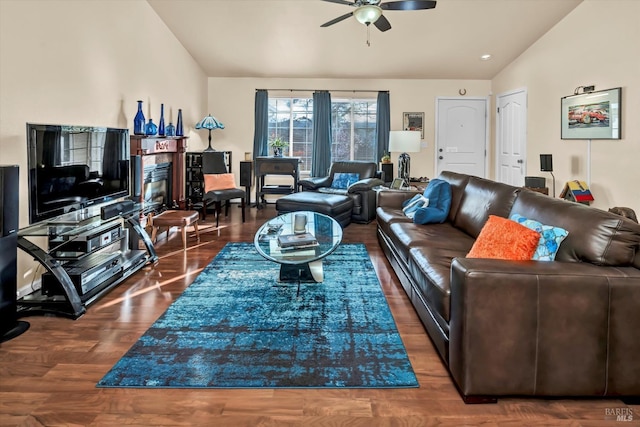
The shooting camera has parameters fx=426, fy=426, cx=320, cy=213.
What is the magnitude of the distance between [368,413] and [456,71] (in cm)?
692

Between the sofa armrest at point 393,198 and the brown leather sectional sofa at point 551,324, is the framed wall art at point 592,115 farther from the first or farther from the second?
the brown leather sectional sofa at point 551,324

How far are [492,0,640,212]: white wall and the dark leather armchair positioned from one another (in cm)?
238

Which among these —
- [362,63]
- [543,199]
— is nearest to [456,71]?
[362,63]

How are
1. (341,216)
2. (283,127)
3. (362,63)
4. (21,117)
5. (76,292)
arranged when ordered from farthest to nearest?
(283,127)
(362,63)
(341,216)
(21,117)
(76,292)

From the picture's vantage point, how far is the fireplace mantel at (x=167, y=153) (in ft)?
16.1

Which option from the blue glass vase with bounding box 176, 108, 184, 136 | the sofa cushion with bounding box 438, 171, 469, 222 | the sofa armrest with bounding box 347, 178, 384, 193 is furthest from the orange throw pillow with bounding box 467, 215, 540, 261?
the blue glass vase with bounding box 176, 108, 184, 136

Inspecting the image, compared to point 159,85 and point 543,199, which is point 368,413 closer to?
point 543,199

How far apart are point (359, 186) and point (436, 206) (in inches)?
87.0

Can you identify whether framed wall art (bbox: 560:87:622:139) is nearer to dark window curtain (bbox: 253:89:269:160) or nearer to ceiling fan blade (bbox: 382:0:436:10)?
ceiling fan blade (bbox: 382:0:436:10)

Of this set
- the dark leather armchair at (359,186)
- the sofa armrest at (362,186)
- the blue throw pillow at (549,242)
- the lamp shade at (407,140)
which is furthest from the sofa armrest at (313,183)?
the blue throw pillow at (549,242)

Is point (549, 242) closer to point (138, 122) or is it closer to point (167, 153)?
point (138, 122)

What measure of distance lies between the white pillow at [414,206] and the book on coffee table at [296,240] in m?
1.16

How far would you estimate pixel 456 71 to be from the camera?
7438 mm

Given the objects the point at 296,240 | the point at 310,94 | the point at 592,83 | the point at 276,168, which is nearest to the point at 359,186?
the point at 276,168
